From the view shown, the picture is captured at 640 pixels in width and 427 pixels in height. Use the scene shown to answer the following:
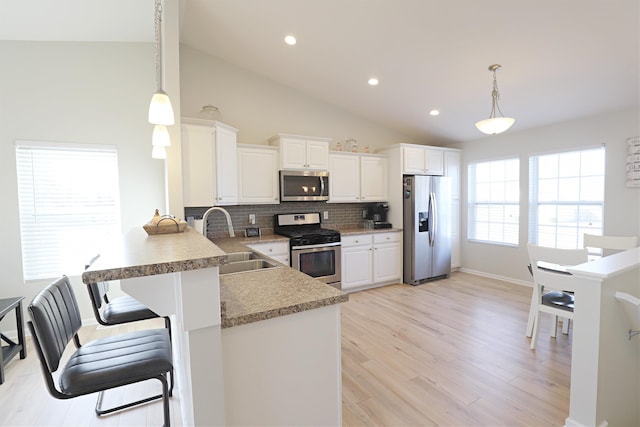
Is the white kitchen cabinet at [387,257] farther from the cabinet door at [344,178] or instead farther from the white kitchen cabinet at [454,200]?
the white kitchen cabinet at [454,200]

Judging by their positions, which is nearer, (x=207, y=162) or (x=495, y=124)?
(x=495, y=124)

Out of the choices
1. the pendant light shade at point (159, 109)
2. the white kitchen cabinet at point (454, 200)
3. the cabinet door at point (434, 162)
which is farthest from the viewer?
the white kitchen cabinet at point (454, 200)

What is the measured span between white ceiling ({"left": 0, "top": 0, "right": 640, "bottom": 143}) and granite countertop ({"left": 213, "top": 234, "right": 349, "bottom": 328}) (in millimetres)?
2415

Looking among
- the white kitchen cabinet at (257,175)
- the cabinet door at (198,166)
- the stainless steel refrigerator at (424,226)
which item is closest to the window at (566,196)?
the stainless steel refrigerator at (424,226)

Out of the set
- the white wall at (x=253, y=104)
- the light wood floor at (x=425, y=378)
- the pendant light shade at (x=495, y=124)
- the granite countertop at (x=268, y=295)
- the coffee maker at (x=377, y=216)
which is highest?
the white wall at (x=253, y=104)

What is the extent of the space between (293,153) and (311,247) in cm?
129

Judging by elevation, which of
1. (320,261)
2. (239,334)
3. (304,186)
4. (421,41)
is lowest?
(320,261)

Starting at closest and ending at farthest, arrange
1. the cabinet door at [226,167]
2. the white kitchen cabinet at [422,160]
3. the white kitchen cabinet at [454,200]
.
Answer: the cabinet door at [226,167]
the white kitchen cabinet at [422,160]
the white kitchen cabinet at [454,200]

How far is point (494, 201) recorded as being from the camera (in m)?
4.93

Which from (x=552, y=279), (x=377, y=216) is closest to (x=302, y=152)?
(x=377, y=216)

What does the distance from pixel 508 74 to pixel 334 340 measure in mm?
3321

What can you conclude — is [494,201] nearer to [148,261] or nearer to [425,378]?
[425,378]

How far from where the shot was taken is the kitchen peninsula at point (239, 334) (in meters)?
0.98

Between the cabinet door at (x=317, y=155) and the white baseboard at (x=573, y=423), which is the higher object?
the cabinet door at (x=317, y=155)
